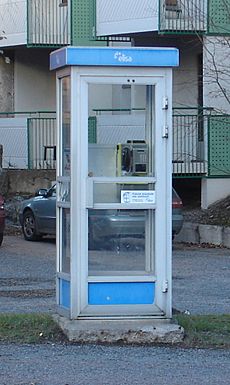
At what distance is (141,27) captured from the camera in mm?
26484

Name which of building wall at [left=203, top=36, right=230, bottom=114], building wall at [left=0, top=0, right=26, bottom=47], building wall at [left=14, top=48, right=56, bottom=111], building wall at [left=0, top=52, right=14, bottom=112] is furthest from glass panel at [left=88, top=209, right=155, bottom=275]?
building wall at [left=14, top=48, right=56, bottom=111]

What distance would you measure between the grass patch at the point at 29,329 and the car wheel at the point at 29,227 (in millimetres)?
12291

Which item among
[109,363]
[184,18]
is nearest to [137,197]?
[109,363]

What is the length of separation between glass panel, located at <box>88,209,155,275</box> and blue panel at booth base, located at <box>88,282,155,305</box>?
0.62 feet

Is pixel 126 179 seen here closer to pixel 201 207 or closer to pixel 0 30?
pixel 201 207

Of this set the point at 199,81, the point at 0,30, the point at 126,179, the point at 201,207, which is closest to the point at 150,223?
the point at 126,179

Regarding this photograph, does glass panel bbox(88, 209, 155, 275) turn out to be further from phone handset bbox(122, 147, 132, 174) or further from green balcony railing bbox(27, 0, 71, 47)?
green balcony railing bbox(27, 0, 71, 47)

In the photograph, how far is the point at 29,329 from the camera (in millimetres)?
10766

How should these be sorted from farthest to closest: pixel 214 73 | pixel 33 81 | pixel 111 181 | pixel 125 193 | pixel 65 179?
pixel 33 81 < pixel 214 73 < pixel 65 179 < pixel 125 193 < pixel 111 181

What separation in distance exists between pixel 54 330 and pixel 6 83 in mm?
22253

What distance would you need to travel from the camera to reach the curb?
22.7 meters

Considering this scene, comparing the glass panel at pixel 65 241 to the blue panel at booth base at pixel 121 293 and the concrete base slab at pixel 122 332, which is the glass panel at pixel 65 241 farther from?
the concrete base slab at pixel 122 332

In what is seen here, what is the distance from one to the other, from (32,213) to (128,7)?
664cm

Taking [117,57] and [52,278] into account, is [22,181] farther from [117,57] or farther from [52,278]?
[117,57]
